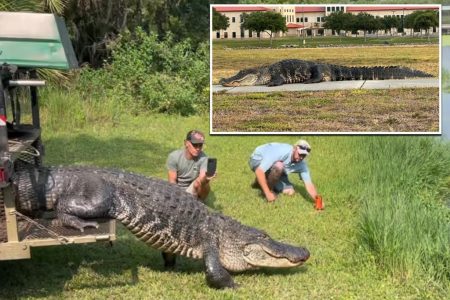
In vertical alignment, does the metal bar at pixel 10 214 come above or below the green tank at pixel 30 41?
below

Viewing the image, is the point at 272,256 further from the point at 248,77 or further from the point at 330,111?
the point at 248,77

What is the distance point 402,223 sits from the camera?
5402 millimetres

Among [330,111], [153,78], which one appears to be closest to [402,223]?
[330,111]

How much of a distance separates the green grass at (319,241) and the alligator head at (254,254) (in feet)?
0.39

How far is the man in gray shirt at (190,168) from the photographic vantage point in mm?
6727

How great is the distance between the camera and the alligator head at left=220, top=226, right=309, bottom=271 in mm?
5262

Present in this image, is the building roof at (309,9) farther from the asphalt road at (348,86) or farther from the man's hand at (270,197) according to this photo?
the man's hand at (270,197)

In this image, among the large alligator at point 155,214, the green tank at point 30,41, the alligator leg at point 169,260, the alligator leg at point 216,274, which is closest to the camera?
the large alligator at point 155,214

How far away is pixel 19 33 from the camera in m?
5.60

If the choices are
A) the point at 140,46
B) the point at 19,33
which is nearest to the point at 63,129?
the point at 140,46

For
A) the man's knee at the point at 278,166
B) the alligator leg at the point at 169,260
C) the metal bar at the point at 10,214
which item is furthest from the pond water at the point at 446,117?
the metal bar at the point at 10,214

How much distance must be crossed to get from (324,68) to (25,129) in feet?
26.2

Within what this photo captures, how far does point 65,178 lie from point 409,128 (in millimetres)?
Answer: 8264

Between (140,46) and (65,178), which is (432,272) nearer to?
(65,178)
